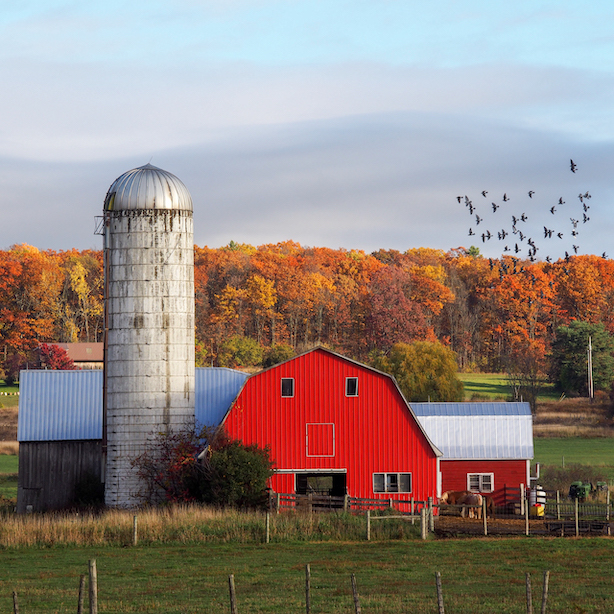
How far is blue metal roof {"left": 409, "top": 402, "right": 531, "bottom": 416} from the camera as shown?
4848 cm

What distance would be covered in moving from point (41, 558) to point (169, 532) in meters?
4.99

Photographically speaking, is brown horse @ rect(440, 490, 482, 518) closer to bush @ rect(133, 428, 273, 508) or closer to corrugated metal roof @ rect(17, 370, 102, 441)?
bush @ rect(133, 428, 273, 508)

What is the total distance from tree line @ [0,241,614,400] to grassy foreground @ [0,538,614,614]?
244 ft

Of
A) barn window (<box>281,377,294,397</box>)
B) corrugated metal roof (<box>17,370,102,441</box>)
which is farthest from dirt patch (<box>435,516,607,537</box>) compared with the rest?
corrugated metal roof (<box>17,370,102,441</box>)

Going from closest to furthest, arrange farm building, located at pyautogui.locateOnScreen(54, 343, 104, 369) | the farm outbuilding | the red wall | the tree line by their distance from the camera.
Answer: the farm outbuilding, the red wall, farm building, located at pyautogui.locateOnScreen(54, 343, 104, 369), the tree line

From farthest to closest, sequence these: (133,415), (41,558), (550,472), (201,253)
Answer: (201,253), (550,472), (133,415), (41,558)

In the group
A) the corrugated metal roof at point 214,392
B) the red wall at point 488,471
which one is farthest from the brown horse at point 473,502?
the corrugated metal roof at point 214,392

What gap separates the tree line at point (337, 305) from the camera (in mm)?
116875

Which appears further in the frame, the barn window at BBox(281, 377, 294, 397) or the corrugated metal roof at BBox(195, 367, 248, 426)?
the corrugated metal roof at BBox(195, 367, 248, 426)

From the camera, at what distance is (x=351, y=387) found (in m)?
44.0

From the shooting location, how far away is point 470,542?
3397cm

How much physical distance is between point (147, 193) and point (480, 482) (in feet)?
63.0

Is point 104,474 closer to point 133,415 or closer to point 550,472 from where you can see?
point 133,415

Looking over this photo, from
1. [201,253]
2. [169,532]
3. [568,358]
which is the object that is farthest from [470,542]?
[201,253]
